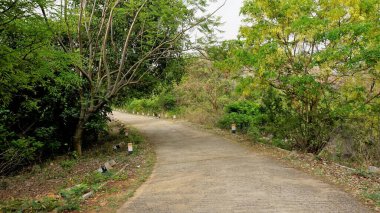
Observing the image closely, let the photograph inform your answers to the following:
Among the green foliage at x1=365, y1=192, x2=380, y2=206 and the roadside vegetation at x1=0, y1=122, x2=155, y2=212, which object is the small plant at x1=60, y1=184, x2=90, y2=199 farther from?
the green foliage at x1=365, y1=192, x2=380, y2=206

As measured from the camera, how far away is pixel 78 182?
32.7 ft

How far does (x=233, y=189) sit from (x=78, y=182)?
17.3 ft

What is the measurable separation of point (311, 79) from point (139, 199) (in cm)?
667

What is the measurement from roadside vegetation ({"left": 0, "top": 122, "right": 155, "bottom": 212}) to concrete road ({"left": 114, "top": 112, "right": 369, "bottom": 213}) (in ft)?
1.90

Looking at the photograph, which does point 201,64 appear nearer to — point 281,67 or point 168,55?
point 168,55

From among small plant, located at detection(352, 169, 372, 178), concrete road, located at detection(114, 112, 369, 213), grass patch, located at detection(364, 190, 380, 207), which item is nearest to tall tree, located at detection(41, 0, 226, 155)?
concrete road, located at detection(114, 112, 369, 213)

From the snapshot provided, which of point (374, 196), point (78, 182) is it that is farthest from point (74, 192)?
point (374, 196)

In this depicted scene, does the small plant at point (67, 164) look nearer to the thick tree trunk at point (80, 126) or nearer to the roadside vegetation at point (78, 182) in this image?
the roadside vegetation at point (78, 182)

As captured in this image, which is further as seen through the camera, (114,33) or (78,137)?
(114,33)

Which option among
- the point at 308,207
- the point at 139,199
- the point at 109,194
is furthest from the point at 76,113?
the point at 308,207

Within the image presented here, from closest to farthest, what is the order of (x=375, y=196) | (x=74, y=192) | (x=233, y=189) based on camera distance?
1. (x=375, y=196)
2. (x=233, y=189)
3. (x=74, y=192)

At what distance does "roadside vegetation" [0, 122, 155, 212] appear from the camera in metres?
6.97

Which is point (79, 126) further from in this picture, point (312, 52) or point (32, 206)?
point (312, 52)

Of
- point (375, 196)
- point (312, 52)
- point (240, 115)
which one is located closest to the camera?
point (375, 196)
